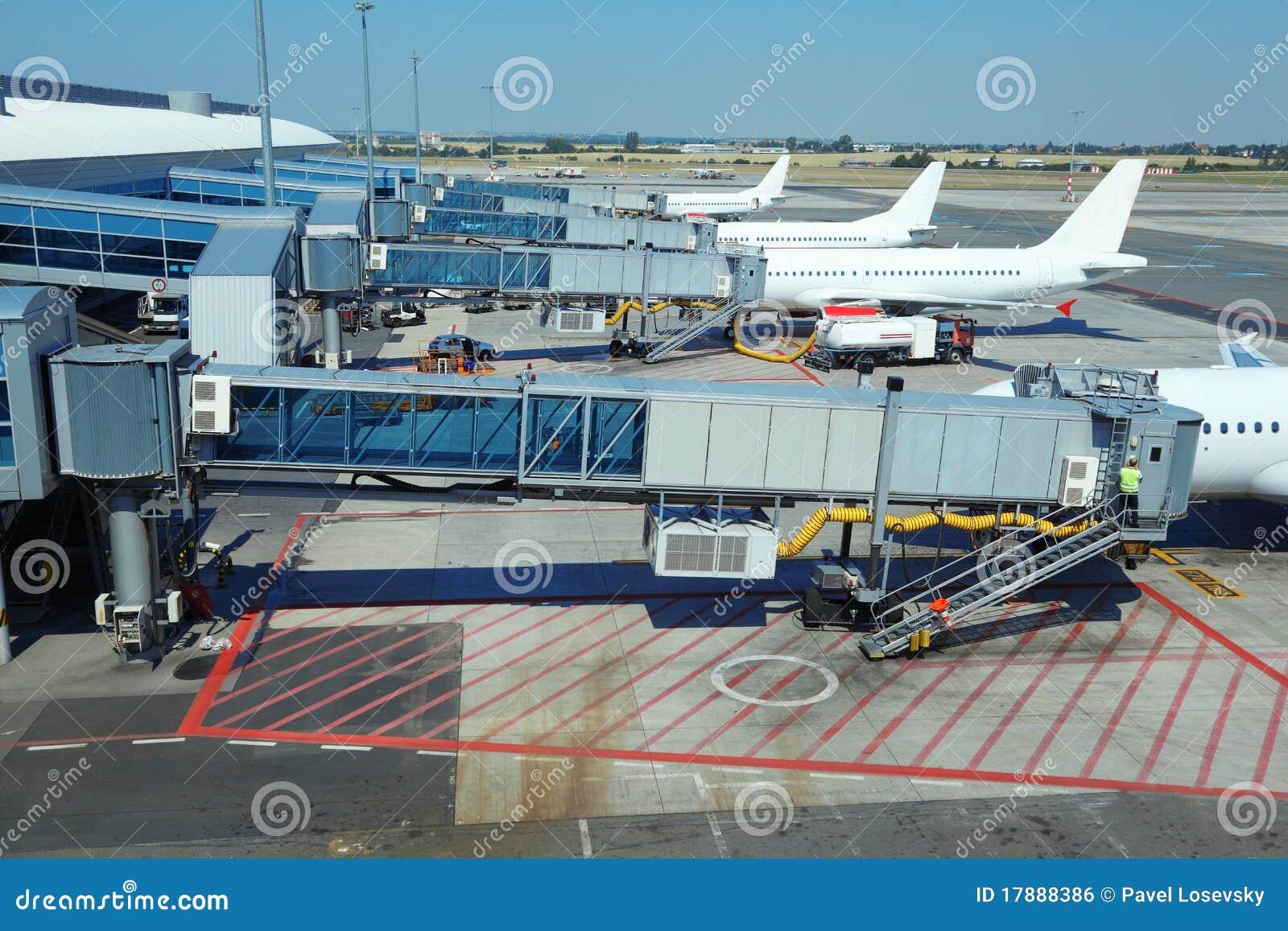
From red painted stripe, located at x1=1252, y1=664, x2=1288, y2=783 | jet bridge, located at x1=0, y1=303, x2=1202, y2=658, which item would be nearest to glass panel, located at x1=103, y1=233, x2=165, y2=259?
jet bridge, located at x1=0, y1=303, x2=1202, y2=658

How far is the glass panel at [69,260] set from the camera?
45062 millimetres

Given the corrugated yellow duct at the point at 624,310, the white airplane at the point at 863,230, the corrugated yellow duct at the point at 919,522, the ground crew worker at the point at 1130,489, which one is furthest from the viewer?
the white airplane at the point at 863,230

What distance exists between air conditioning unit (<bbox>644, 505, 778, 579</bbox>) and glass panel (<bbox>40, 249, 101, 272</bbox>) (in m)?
32.3

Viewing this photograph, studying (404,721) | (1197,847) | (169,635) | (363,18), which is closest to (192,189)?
(363,18)

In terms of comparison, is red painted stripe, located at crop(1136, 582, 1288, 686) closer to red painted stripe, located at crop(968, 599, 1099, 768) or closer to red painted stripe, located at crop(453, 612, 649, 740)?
red painted stripe, located at crop(968, 599, 1099, 768)

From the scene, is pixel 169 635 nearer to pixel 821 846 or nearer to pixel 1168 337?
pixel 821 846

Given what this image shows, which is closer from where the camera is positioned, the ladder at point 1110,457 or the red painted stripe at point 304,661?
the red painted stripe at point 304,661

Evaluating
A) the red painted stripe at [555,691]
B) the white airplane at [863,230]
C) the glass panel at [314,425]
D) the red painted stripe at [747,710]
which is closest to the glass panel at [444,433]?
the glass panel at [314,425]

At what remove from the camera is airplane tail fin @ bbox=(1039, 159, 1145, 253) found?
6762 centimetres

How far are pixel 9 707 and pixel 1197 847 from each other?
25269mm

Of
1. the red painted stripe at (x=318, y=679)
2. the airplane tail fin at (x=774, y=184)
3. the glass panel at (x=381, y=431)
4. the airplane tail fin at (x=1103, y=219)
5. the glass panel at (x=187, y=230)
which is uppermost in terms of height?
the airplane tail fin at (x=774, y=184)

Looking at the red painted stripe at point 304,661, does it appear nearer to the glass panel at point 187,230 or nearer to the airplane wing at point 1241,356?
the glass panel at point 187,230

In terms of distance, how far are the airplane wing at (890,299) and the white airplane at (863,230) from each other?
15.7m

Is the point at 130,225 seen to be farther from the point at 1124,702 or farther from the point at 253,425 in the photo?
the point at 1124,702
